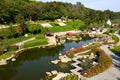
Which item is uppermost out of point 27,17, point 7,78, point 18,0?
point 18,0

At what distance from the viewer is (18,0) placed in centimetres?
8988

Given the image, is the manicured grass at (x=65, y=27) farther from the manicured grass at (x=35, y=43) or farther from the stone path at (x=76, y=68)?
the stone path at (x=76, y=68)

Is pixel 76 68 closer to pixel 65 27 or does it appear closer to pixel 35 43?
pixel 35 43

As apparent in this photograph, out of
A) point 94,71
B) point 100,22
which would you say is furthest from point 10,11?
point 100,22

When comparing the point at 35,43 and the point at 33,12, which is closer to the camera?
the point at 35,43

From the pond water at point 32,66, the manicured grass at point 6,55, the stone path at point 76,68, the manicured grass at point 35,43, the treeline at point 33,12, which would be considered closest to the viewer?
the stone path at point 76,68

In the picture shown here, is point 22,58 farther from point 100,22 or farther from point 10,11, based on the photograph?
point 100,22

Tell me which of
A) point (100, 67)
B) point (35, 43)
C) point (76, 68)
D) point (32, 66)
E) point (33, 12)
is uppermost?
point (33, 12)

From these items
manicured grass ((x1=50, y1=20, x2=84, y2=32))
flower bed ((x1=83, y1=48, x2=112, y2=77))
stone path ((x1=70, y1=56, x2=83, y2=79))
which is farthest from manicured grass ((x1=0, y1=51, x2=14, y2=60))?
manicured grass ((x1=50, y1=20, x2=84, y2=32))

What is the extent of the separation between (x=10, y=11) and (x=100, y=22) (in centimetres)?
5704

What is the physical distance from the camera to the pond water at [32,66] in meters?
36.5

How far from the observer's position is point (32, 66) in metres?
42.0

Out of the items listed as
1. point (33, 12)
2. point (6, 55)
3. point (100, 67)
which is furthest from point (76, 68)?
point (33, 12)

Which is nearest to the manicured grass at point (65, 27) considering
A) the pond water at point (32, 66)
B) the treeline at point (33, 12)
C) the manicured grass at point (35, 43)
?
the treeline at point (33, 12)
